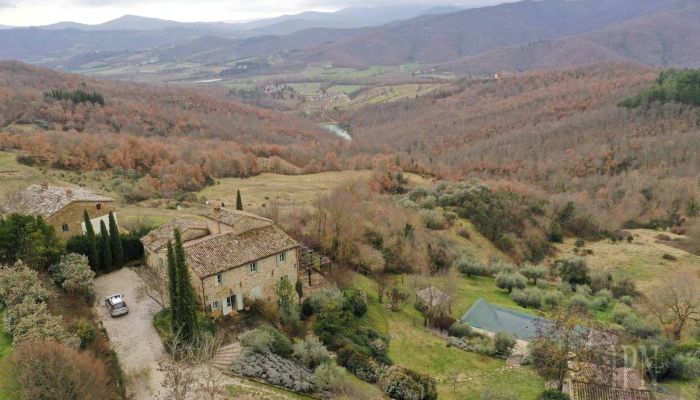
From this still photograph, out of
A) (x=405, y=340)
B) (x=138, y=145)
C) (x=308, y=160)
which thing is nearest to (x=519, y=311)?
(x=405, y=340)

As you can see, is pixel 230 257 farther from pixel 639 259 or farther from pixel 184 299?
pixel 639 259

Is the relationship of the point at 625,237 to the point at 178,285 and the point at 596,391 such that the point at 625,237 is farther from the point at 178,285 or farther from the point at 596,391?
the point at 178,285

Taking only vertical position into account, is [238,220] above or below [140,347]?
above

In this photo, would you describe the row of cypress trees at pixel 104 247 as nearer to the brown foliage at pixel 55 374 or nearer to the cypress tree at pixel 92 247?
the cypress tree at pixel 92 247

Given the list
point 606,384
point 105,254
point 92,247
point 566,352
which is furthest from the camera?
point 105,254

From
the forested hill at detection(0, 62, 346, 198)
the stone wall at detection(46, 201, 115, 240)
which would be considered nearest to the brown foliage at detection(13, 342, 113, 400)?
the stone wall at detection(46, 201, 115, 240)

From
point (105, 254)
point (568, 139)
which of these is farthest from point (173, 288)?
point (568, 139)

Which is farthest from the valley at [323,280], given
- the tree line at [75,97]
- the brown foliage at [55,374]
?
the tree line at [75,97]
